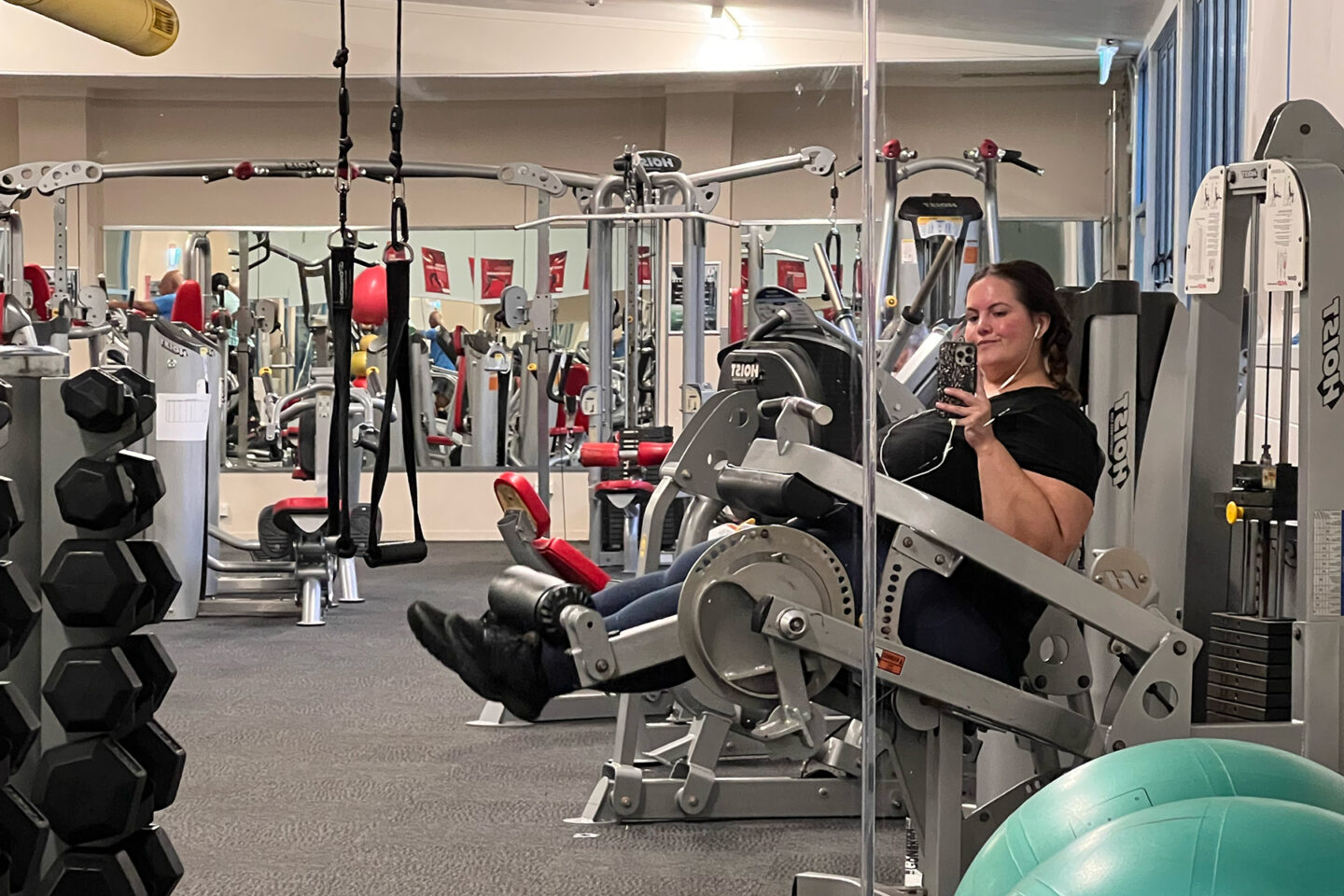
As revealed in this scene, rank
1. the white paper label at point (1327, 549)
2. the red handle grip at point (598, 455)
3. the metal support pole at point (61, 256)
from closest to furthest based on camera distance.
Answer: the white paper label at point (1327, 549) < the metal support pole at point (61, 256) < the red handle grip at point (598, 455)

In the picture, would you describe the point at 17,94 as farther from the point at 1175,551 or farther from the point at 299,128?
the point at 1175,551

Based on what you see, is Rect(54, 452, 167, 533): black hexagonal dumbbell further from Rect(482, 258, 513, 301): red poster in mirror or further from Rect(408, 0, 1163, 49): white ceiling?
Rect(482, 258, 513, 301): red poster in mirror

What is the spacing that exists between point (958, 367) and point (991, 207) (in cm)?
68

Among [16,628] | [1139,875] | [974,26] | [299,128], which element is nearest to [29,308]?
[299,128]

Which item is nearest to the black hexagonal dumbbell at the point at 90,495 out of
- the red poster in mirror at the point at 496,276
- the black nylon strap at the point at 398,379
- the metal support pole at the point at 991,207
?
the black nylon strap at the point at 398,379

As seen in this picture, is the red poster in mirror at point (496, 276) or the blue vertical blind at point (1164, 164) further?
the red poster in mirror at point (496, 276)

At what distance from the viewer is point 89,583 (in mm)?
1988

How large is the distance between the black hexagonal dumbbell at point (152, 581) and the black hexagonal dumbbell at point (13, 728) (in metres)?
0.20

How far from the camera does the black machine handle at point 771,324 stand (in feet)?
9.74

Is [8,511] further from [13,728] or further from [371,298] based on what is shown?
[371,298]

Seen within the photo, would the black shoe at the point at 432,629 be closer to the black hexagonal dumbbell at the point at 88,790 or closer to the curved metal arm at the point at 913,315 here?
the black hexagonal dumbbell at the point at 88,790

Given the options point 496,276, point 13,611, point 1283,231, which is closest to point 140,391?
point 13,611

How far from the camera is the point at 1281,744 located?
2.15 metres

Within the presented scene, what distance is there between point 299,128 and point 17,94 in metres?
0.47
